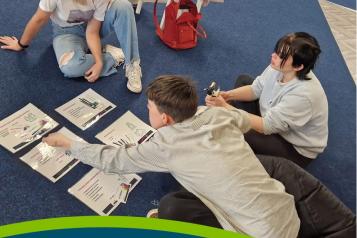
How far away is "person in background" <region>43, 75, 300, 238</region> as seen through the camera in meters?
1.11

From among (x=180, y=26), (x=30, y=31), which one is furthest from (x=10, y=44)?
(x=180, y=26)

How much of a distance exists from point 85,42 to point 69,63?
184mm

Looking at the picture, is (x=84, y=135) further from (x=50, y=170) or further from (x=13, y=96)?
(x=13, y=96)

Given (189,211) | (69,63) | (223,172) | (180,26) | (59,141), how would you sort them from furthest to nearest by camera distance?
(180,26) < (69,63) < (59,141) < (189,211) < (223,172)

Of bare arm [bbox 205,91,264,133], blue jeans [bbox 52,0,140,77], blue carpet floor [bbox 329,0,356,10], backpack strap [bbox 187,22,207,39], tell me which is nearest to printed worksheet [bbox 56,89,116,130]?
blue jeans [bbox 52,0,140,77]

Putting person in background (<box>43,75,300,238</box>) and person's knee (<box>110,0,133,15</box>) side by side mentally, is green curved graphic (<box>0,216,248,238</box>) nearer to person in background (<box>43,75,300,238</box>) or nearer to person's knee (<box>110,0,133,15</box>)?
person in background (<box>43,75,300,238</box>)

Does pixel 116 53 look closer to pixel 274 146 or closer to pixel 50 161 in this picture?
pixel 50 161

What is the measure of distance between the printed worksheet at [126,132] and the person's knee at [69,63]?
1.14ft

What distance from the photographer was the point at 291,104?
56.5 inches

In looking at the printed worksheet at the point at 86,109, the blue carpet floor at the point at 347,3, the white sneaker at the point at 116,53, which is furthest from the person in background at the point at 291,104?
the blue carpet floor at the point at 347,3

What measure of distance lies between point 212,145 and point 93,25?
1.08 metres

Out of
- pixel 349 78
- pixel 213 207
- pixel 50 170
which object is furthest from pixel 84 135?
pixel 349 78

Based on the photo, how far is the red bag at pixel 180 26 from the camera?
219cm

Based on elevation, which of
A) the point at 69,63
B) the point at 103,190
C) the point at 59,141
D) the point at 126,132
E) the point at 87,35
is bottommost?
the point at 103,190
